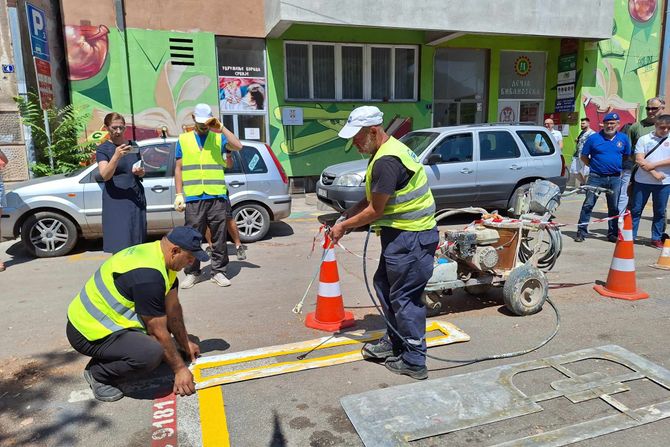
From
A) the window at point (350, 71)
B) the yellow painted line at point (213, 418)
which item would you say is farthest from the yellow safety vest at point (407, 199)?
the window at point (350, 71)

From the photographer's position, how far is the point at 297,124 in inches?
517

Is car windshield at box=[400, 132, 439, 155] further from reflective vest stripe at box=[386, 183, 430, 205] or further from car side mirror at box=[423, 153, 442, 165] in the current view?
reflective vest stripe at box=[386, 183, 430, 205]

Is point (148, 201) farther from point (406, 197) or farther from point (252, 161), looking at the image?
point (406, 197)

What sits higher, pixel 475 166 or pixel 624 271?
pixel 475 166

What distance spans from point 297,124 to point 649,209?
332 inches

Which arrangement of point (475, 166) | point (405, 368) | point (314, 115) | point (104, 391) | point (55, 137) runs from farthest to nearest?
point (314, 115) < point (55, 137) < point (475, 166) < point (405, 368) < point (104, 391)

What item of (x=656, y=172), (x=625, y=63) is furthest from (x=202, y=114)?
(x=625, y=63)

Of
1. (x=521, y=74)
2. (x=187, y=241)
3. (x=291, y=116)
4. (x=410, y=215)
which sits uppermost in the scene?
(x=521, y=74)

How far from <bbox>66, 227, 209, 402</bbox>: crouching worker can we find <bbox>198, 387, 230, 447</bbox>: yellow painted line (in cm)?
12

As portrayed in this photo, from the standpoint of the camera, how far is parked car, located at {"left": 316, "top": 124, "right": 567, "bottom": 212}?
28.8ft

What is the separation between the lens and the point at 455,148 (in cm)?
905

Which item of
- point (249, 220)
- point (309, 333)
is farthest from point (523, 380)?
point (249, 220)

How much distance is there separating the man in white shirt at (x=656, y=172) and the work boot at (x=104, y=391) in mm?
7073

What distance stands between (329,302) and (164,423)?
1801 mm
